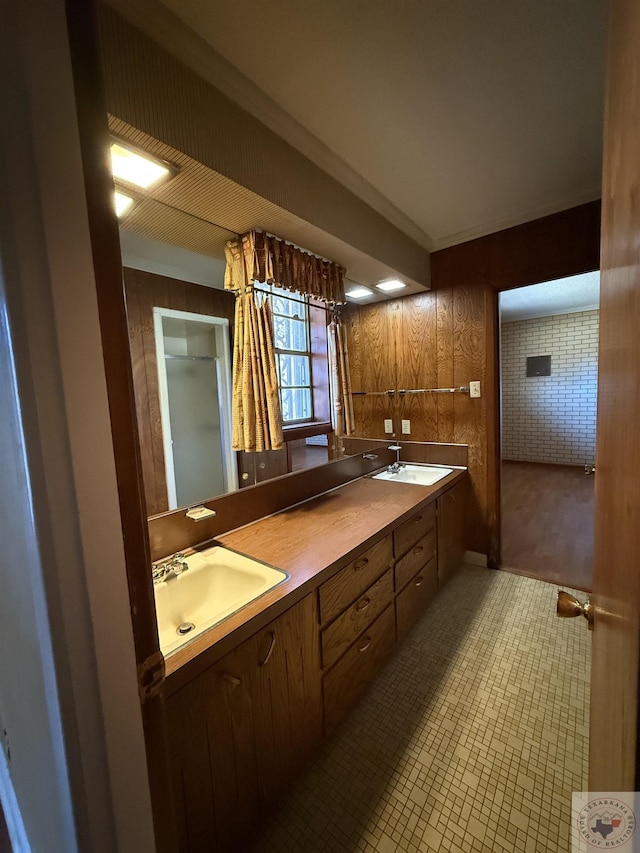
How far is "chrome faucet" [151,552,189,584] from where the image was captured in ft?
3.80

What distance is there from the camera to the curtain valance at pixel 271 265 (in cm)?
153

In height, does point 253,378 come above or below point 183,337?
below

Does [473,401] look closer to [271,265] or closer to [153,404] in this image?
[271,265]

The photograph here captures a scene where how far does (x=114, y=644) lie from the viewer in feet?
1.63

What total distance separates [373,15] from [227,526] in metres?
1.92

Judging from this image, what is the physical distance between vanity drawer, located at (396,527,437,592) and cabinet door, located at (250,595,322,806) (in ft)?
2.24

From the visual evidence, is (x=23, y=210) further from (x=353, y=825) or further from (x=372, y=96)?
(x=353, y=825)

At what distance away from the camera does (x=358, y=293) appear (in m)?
2.57

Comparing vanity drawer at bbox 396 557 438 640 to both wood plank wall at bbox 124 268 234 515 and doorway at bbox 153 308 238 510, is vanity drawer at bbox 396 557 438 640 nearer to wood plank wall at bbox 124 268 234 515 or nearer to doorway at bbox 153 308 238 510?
doorway at bbox 153 308 238 510

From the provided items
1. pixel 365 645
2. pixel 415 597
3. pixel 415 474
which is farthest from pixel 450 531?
pixel 365 645

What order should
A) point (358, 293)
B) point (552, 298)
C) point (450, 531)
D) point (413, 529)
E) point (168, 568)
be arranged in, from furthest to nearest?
1. point (552, 298)
2. point (358, 293)
3. point (450, 531)
4. point (413, 529)
5. point (168, 568)

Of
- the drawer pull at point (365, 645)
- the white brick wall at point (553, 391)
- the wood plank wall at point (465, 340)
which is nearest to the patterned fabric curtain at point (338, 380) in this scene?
the wood plank wall at point (465, 340)

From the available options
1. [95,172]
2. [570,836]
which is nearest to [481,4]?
[95,172]

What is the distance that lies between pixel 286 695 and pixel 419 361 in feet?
7.62
